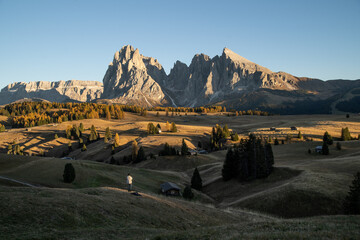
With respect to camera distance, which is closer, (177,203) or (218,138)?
(177,203)

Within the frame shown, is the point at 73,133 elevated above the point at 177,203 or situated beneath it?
situated beneath

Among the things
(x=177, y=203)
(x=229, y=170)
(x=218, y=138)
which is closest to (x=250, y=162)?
(x=229, y=170)

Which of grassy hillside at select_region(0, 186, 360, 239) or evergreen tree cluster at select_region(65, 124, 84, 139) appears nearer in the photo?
grassy hillside at select_region(0, 186, 360, 239)

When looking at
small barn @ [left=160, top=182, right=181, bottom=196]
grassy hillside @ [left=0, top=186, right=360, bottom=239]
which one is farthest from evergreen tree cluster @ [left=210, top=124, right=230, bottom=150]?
grassy hillside @ [left=0, top=186, right=360, bottom=239]

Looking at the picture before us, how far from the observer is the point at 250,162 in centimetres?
6306

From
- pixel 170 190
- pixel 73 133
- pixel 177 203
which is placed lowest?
pixel 170 190

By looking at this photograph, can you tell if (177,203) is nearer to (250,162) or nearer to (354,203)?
(354,203)


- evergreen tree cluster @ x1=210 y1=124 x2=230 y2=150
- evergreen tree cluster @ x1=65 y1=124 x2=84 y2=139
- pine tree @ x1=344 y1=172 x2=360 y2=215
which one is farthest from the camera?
evergreen tree cluster @ x1=65 y1=124 x2=84 y2=139

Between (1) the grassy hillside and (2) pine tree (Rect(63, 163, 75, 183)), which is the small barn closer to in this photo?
(2) pine tree (Rect(63, 163, 75, 183))

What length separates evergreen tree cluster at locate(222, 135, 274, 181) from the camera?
6041cm

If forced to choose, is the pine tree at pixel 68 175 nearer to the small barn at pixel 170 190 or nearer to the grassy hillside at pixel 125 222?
the small barn at pixel 170 190

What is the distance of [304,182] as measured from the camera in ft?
150

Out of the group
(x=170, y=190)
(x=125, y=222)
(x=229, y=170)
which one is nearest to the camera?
(x=125, y=222)

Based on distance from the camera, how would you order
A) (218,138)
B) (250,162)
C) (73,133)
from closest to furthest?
(250,162) → (218,138) → (73,133)
